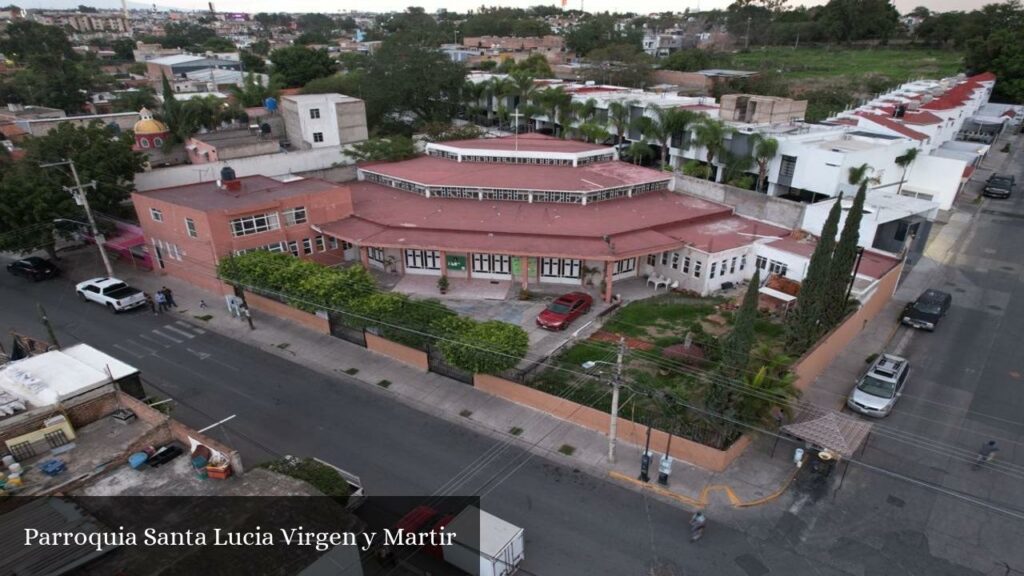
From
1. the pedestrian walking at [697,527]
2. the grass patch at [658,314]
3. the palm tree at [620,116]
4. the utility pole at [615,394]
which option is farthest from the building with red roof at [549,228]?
the palm tree at [620,116]

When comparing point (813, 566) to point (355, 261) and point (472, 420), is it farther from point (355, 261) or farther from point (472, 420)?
point (355, 261)

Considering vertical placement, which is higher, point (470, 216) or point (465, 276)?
point (470, 216)

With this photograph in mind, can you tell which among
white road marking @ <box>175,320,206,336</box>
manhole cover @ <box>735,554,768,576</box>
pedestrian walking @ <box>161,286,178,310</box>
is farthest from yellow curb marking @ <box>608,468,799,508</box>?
pedestrian walking @ <box>161,286,178,310</box>

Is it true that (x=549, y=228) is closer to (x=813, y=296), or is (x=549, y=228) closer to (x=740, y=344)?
(x=813, y=296)

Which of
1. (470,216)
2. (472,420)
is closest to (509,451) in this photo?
(472,420)

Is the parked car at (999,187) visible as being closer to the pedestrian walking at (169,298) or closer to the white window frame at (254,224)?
the white window frame at (254,224)

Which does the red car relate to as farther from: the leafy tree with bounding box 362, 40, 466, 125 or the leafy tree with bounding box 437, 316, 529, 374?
the leafy tree with bounding box 362, 40, 466, 125
